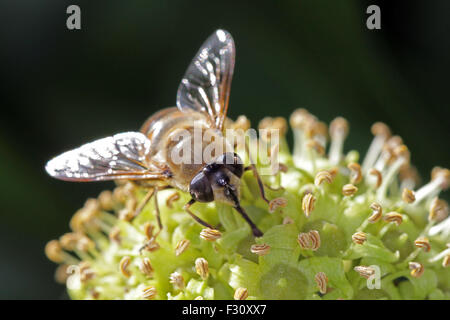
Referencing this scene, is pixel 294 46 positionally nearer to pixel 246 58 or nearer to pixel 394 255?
pixel 246 58

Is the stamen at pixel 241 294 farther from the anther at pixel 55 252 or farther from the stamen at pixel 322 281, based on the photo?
the anther at pixel 55 252

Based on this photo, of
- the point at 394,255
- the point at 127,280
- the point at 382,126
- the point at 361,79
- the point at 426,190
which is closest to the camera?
the point at 394,255

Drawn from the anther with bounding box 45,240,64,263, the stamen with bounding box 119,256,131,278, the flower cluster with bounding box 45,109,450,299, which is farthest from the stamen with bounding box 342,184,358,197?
the anther with bounding box 45,240,64,263

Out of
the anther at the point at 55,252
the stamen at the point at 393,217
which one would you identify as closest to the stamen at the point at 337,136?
the stamen at the point at 393,217

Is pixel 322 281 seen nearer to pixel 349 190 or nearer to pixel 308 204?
pixel 308 204

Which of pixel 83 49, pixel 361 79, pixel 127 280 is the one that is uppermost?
pixel 83 49

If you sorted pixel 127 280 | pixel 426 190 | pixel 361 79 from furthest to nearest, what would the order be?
pixel 361 79, pixel 426 190, pixel 127 280

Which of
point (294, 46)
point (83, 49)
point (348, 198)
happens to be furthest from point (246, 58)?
point (348, 198)
